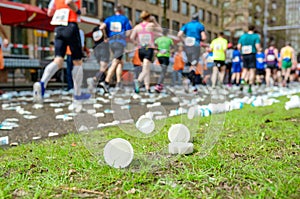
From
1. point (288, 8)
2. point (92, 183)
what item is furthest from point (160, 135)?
point (288, 8)

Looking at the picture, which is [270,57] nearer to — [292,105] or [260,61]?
[260,61]

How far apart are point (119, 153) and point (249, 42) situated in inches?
369

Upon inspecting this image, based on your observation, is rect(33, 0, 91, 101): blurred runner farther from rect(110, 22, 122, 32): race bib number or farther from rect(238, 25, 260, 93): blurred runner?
rect(238, 25, 260, 93): blurred runner

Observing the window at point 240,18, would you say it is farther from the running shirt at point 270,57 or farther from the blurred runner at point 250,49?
the blurred runner at point 250,49

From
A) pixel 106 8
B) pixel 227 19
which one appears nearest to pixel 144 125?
pixel 106 8

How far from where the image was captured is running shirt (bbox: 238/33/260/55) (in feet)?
35.3

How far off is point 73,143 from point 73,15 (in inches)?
123

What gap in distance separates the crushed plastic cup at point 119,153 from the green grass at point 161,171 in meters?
0.04

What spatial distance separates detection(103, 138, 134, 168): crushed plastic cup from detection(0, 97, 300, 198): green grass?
0.14 ft

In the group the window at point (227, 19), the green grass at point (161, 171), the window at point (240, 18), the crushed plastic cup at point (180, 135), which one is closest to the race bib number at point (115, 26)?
the green grass at point (161, 171)

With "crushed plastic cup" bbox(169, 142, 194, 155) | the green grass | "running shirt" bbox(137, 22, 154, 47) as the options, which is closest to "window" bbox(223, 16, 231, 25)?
"running shirt" bbox(137, 22, 154, 47)

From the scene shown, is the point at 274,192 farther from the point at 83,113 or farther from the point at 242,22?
the point at 242,22

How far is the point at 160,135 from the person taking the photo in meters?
3.26

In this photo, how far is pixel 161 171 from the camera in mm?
2195
